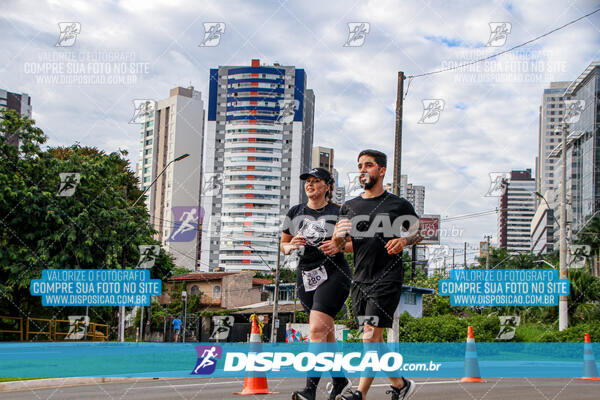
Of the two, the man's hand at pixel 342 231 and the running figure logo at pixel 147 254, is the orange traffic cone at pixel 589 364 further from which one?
the running figure logo at pixel 147 254

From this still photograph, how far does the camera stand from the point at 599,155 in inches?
3570

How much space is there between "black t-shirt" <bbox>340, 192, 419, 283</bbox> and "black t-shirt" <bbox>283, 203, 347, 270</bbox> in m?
0.36

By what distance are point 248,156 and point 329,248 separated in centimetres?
12810

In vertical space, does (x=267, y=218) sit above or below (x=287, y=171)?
below

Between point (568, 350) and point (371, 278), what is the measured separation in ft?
66.7

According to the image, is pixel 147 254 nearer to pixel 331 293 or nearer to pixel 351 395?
pixel 331 293

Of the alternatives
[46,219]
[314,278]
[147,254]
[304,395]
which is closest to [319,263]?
[314,278]

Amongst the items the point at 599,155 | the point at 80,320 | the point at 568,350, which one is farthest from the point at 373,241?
the point at 599,155

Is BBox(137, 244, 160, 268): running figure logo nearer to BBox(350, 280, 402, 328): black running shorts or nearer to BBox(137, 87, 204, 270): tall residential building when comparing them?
BBox(350, 280, 402, 328): black running shorts

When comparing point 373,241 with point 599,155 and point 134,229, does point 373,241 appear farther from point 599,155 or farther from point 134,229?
point 599,155

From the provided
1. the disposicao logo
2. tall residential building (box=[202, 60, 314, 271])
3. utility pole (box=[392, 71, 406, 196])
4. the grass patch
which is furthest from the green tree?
tall residential building (box=[202, 60, 314, 271])

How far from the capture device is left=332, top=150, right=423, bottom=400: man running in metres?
4.73

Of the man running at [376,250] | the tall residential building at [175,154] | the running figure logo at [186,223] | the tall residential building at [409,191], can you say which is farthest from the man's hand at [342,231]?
the tall residential building at [175,154]

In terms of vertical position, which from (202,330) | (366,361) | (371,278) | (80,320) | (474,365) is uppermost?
(371,278)
